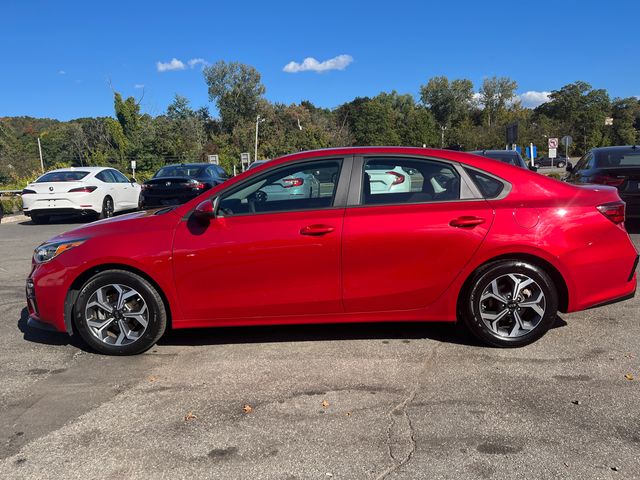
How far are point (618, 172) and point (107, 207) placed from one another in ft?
39.3

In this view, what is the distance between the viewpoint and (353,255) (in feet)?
13.0

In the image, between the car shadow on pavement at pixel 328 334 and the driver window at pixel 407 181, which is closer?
the driver window at pixel 407 181

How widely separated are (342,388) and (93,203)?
1170 cm

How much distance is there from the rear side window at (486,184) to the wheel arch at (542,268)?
0.49 metres

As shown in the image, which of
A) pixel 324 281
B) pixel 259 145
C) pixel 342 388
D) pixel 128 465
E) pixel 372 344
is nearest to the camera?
pixel 128 465

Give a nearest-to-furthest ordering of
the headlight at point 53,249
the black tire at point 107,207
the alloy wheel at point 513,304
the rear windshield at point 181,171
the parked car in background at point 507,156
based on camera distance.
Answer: the alloy wheel at point 513,304 → the headlight at point 53,249 → the parked car in background at point 507,156 → the black tire at point 107,207 → the rear windshield at point 181,171

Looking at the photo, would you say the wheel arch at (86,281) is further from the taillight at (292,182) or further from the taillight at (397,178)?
the taillight at (397,178)

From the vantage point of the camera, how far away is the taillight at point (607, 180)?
8648 millimetres

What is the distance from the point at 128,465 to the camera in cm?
272

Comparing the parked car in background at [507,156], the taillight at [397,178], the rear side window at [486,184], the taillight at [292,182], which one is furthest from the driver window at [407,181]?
the parked car in background at [507,156]

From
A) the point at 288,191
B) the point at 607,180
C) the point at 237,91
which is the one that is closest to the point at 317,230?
the point at 288,191

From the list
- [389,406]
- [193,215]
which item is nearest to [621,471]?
[389,406]

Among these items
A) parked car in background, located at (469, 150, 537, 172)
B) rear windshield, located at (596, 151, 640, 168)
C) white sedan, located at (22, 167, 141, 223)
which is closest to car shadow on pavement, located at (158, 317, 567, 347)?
rear windshield, located at (596, 151, 640, 168)

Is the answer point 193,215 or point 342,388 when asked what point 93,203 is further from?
point 342,388
